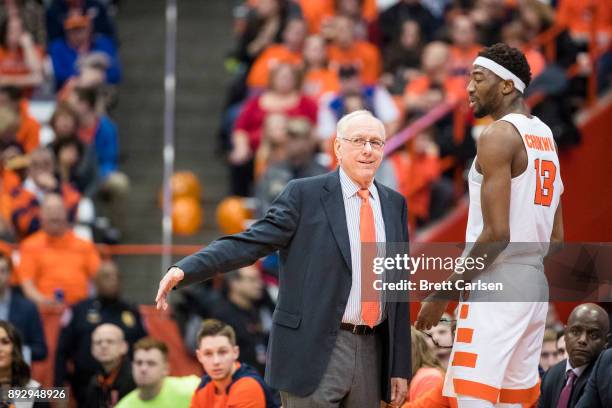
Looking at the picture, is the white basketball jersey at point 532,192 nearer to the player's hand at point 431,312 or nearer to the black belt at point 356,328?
the player's hand at point 431,312

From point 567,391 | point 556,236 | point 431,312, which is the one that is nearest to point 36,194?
point 567,391

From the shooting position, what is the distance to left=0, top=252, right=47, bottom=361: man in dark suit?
11.6 meters

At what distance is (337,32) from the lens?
15523 mm

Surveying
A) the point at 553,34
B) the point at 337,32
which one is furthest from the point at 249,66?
the point at 553,34

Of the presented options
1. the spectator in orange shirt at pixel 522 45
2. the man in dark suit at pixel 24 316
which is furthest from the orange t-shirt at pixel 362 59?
the man in dark suit at pixel 24 316

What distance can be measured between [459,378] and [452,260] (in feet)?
2.02

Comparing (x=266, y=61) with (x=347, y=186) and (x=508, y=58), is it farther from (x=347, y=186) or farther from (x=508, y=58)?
(x=508, y=58)

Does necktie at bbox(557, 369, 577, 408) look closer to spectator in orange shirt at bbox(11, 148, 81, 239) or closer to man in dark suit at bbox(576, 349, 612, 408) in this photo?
man in dark suit at bbox(576, 349, 612, 408)

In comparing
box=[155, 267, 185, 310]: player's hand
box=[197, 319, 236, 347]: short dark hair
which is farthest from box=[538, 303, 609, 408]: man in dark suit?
box=[155, 267, 185, 310]: player's hand

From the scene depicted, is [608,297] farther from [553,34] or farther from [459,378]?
[553,34]

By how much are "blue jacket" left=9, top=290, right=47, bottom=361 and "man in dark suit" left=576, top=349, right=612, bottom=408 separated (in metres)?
5.55

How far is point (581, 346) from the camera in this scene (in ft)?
25.4

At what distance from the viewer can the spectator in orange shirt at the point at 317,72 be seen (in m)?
15.1

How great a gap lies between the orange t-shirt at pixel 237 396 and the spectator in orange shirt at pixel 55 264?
3849 millimetres
